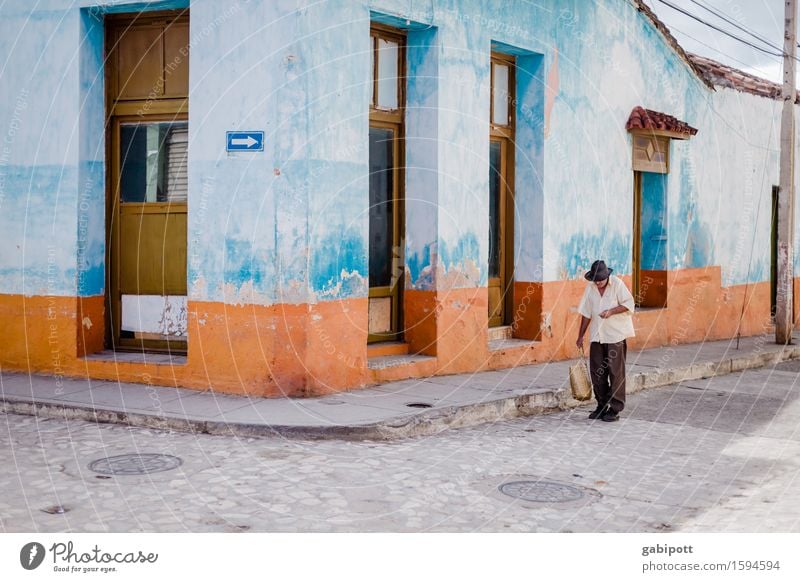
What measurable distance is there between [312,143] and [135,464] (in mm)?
3566

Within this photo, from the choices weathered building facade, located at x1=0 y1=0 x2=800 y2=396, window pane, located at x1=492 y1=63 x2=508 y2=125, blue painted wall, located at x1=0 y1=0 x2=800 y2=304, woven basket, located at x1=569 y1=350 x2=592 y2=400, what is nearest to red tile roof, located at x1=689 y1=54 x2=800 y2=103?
blue painted wall, located at x1=0 y1=0 x2=800 y2=304

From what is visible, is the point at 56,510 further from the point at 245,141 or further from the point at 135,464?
the point at 245,141

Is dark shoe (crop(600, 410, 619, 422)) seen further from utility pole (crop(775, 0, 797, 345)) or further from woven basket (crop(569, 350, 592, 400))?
utility pole (crop(775, 0, 797, 345))

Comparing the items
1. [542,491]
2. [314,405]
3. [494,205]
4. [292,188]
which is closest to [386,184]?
[292,188]

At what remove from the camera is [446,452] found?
281 inches

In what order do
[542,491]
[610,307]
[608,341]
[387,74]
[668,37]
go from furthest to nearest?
1. [668,37]
2. [387,74]
3. [608,341]
4. [610,307]
5. [542,491]

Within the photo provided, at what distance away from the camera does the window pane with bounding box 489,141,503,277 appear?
459 inches

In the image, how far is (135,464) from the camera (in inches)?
255

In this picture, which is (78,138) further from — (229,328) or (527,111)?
(527,111)

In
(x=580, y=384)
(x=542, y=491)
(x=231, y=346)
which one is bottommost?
(x=542, y=491)

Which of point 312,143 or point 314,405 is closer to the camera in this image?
point 314,405

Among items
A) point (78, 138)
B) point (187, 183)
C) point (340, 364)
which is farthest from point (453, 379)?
point (78, 138)

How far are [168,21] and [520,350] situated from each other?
18.0 feet

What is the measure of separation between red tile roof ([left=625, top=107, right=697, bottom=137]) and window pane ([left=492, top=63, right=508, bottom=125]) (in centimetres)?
264
